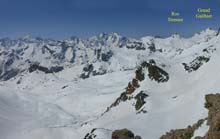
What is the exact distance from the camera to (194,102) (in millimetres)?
117500

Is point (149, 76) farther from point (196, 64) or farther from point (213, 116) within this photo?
point (213, 116)

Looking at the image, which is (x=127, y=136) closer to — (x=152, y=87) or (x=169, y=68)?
(x=152, y=87)

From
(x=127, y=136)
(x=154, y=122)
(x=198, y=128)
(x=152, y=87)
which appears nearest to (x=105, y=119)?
(x=152, y=87)

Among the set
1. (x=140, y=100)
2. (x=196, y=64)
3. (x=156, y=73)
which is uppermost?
(x=196, y=64)

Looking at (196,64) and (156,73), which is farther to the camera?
(196,64)

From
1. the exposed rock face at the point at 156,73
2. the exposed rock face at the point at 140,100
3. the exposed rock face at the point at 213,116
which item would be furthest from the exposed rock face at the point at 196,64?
the exposed rock face at the point at 213,116

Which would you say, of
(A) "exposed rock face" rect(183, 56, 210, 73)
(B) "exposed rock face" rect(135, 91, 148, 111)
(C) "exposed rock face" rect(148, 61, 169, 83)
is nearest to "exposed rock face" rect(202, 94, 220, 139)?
(B) "exposed rock face" rect(135, 91, 148, 111)

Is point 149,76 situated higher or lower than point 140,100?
higher

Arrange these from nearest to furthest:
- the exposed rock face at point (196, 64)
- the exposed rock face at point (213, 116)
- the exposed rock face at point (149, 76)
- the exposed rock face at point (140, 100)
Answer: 1. the exposed rock face at point (213, 116)
2. the exposed rock face at point (140, 100)
3. the exposed rock face at point (149, 76)
4. the exposed rock face at point (196, 64)

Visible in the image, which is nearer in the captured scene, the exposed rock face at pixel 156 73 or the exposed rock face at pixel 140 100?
the exposed rock face at pixel 140 100

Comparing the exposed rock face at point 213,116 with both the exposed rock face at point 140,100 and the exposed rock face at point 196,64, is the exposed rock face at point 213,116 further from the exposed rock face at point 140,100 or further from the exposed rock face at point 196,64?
the exposed rock face at point 196,64

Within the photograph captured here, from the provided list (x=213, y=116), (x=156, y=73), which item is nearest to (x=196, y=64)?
(x=156, y=73)

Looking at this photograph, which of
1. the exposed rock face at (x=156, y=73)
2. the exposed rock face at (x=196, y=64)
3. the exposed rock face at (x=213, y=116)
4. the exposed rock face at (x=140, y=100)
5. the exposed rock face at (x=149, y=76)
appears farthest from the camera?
the exposed rock face at (x=196, y=64)

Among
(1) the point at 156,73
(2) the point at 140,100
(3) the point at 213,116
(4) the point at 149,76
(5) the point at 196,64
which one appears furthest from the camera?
(5) the point at 196,64
